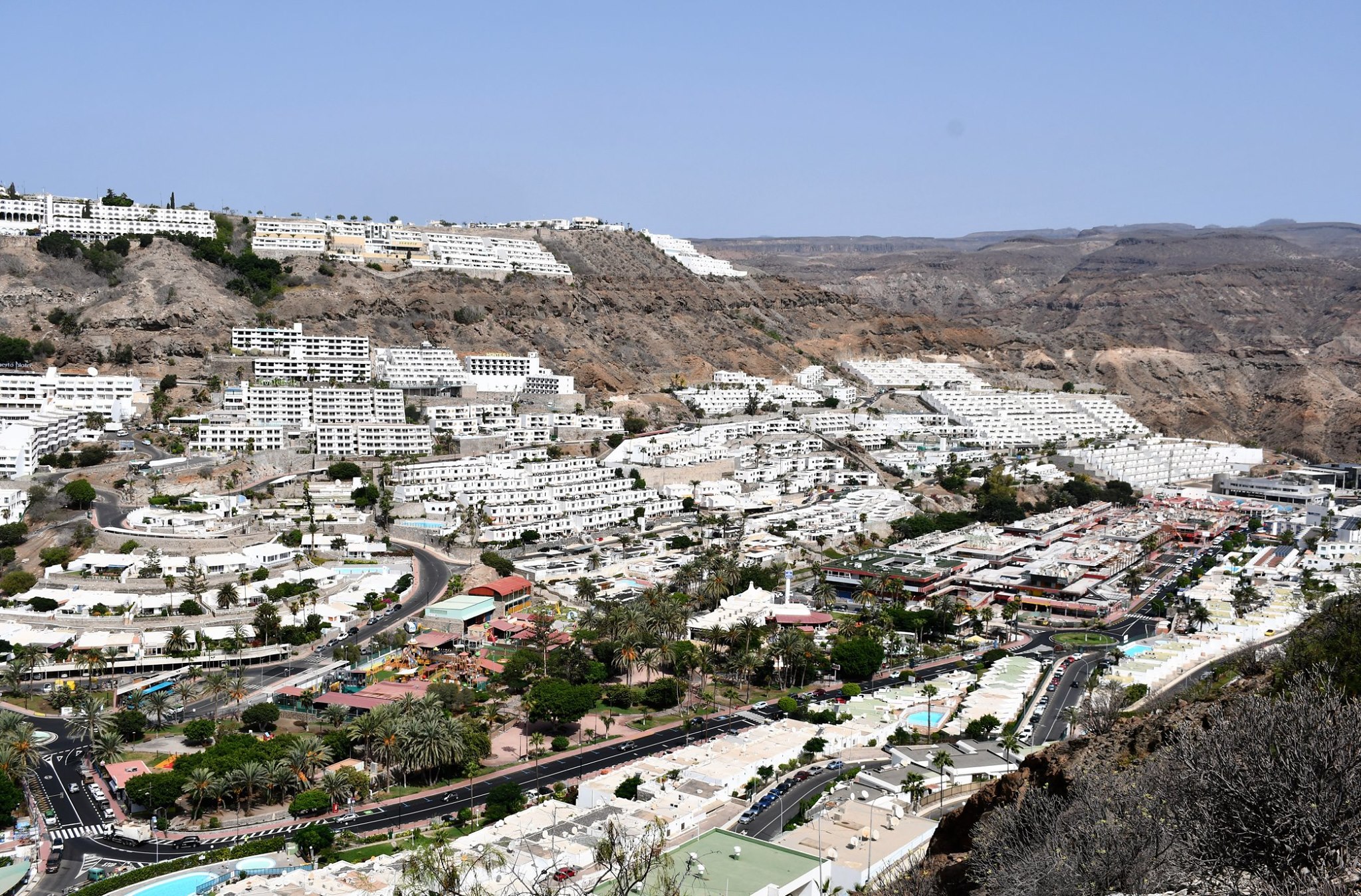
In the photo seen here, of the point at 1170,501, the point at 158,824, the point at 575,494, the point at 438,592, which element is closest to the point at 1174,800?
the point at 158,824

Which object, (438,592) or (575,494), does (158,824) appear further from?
(575,494)

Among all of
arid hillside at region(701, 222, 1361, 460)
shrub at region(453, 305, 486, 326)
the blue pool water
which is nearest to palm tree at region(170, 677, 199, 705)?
the blue pool water

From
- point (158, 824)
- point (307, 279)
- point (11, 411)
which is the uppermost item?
point (307, 279)

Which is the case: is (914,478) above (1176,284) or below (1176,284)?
below

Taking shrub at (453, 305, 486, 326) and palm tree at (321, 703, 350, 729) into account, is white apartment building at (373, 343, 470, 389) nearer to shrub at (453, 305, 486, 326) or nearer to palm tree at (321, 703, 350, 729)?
shrub at (453, 305, 486, 326)

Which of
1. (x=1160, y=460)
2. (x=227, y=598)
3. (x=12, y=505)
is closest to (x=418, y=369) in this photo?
(x=12, y=505)

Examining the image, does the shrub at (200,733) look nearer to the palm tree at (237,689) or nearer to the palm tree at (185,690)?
the palm tree at (237,689)
